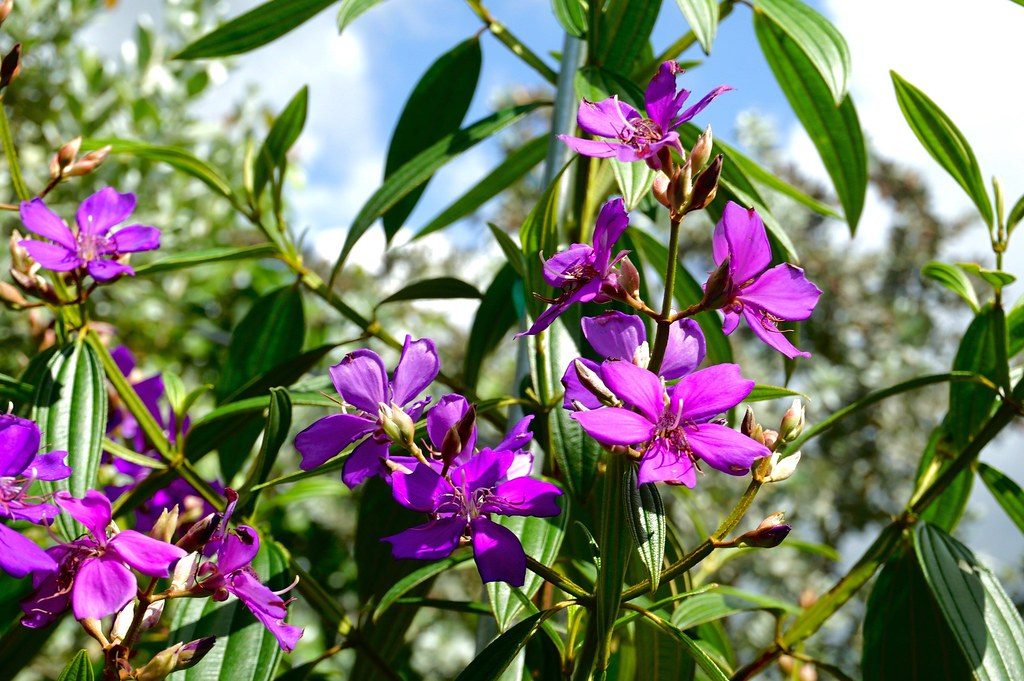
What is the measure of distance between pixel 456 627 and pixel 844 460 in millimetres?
1534

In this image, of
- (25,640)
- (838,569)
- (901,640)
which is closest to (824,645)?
(838,569)

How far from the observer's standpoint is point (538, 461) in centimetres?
93

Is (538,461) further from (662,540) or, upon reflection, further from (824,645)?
(824,645)

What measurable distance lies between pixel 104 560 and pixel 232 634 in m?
0.21

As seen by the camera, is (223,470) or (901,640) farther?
(223,470)

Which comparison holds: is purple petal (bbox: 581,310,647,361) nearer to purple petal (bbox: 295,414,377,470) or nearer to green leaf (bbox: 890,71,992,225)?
purple petal (bbox: 295,414,377,470)

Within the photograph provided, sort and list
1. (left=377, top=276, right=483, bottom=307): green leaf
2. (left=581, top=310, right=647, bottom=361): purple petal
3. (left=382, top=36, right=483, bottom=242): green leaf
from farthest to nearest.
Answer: (left=382, top=36, right=483, bottom=242): green leaf, (left=377, top=276, right=483, bottom=307): green leaf, (left=581, top=310, right=647, bottom=361): purple petal

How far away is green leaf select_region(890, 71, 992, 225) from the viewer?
0.89 metres

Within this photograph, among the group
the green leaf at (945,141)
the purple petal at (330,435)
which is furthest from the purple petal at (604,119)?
the green leaf at (945,141)

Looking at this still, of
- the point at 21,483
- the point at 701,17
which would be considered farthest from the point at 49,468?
the point at 701,17

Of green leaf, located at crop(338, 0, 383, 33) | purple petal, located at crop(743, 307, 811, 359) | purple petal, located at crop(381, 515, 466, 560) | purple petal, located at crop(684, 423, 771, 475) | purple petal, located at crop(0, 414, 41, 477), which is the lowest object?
purple petal, located at crop(0, 414, 41, 477)

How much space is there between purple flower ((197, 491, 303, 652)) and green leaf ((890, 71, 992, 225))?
2.27ft

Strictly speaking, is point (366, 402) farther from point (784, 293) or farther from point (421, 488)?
point (784, 293)

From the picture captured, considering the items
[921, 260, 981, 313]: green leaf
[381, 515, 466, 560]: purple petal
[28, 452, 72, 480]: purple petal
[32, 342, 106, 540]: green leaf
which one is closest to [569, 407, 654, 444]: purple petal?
[381, 515, 466, 560]: purple petal
